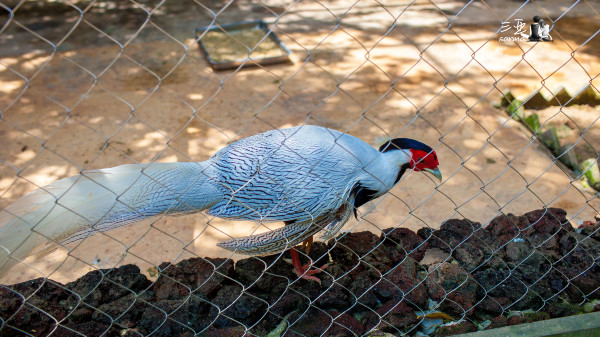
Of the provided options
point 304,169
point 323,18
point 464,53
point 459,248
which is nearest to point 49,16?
point 323,18

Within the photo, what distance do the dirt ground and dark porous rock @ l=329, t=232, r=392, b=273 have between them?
24cm

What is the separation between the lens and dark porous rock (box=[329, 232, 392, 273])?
8.61 ft

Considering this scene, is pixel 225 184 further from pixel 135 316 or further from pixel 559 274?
pixel 559 274

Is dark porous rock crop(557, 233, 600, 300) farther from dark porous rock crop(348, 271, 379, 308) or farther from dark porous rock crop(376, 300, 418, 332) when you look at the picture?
dark porous rock crop(348, 271, 379, 308)

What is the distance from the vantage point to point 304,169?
245 cm

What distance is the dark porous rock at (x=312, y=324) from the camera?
227cm

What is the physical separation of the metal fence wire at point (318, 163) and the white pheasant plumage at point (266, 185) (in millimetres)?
41

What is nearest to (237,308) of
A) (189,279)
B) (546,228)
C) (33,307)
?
(189,279)

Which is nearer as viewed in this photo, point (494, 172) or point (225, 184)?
point (225, 184)

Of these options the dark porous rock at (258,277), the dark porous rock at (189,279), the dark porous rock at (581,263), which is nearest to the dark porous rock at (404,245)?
the dark porous rock at (258,277)

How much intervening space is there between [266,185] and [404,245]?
85 cm

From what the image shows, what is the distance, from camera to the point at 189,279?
2.49 meters

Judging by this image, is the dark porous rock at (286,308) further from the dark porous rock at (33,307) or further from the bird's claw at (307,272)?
the dark porous rock at (33,307)

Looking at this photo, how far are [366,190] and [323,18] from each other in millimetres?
4476
